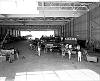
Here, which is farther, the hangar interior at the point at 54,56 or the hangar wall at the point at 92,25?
the hangar wall at the point at 92,25

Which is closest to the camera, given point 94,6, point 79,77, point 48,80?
point 48,80

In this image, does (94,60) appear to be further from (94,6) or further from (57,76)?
(94,6)

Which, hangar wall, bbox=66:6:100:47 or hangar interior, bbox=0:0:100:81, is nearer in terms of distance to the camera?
hangar interior, bbox=0:0:100:81

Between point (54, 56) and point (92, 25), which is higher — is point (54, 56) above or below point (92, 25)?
below

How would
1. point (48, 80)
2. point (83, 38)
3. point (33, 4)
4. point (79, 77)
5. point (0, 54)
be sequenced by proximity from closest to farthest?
1. point (48, 80)
2. point (79, 77)
3. point (33, 4)
4. point (0, 54)
5. point (83, 38)

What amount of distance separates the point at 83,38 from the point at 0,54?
65.2 feet

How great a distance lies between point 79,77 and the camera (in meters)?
10.7

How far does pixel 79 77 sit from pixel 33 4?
8.83 m

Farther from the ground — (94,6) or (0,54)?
(94,6)

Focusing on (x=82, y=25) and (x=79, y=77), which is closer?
(x=79, y=77)

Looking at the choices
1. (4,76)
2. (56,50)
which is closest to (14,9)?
(4,76)

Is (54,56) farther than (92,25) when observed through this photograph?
No

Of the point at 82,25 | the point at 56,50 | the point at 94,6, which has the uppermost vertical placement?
the point at 94,6

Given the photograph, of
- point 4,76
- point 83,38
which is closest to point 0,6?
point 4,76
